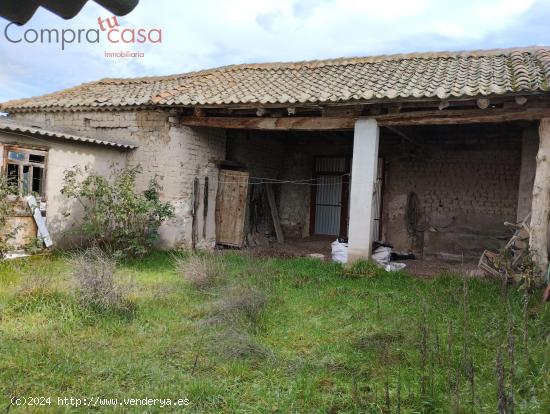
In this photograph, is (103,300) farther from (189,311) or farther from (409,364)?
(409,364)

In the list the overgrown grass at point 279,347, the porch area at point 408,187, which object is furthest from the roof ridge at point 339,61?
the overgrown grass at point 279,347

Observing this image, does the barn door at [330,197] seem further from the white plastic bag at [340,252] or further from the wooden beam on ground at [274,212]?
the white plastic bag at [340,252]

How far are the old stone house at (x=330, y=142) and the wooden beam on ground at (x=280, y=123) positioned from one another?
0.03m

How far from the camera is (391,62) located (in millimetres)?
9633

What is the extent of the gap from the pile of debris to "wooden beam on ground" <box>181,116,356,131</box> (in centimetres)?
326

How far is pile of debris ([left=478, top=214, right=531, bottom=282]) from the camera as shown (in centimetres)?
617

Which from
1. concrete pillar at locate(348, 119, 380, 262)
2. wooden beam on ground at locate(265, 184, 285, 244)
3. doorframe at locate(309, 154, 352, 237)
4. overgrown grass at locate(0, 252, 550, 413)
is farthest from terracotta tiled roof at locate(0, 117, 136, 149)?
doorframe at locate(309, 154, 352, 237)

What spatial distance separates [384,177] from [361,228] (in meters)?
3.81

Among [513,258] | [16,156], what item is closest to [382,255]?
[513,258]

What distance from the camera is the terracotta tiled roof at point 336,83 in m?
6.90

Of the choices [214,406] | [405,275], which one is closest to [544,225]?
[405,275]

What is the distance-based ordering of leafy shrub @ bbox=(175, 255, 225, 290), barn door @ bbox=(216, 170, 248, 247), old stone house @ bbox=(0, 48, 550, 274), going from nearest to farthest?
1. leafy shrub @ bbox=(175, 255, 225, 290)
2. old stone house @ bbox=(0, 48, 550, 274)
3. barn door @ bbox=(216, 170, 248, 247)

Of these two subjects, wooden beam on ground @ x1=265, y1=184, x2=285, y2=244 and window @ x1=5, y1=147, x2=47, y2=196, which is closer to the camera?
window @ x1=5, y1=147, x2=47, y2=196

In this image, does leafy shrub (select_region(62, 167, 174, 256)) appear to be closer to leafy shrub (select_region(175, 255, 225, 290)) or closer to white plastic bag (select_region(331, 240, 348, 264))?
leafy shrub (select_region(175, 255, 225, 290))
